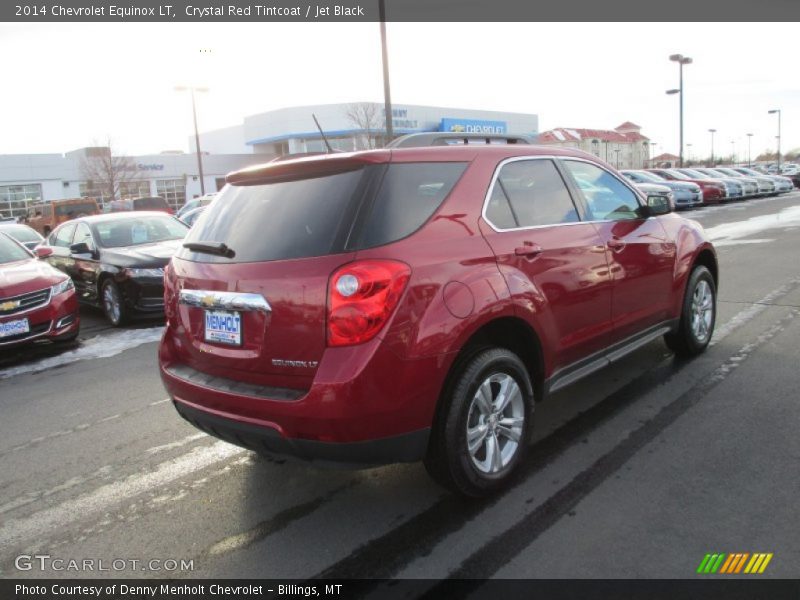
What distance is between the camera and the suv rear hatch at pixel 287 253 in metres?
2.86

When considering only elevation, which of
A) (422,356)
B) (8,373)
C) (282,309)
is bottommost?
(8,373)

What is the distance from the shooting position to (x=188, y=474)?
149 inches

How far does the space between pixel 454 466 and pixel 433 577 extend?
1.74 feet

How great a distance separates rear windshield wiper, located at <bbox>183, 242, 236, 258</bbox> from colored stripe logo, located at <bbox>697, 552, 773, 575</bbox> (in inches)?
100

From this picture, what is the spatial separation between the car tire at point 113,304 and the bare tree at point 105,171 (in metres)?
45.8

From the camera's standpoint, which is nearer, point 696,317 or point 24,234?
point 696,317

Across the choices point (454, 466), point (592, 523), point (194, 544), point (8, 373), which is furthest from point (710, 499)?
point (8, 373)

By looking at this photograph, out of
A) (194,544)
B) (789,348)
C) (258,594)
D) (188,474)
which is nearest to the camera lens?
(258,594)

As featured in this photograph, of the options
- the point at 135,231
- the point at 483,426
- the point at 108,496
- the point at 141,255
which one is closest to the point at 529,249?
the point at 483,426

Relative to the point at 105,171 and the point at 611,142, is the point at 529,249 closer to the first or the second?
the point at 105,171

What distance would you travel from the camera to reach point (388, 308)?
2781 millimetres

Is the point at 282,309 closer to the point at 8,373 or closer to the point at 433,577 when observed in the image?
the point at 433,577

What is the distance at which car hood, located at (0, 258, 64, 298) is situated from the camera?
22.3 feet

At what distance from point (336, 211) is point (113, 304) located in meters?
6.68
